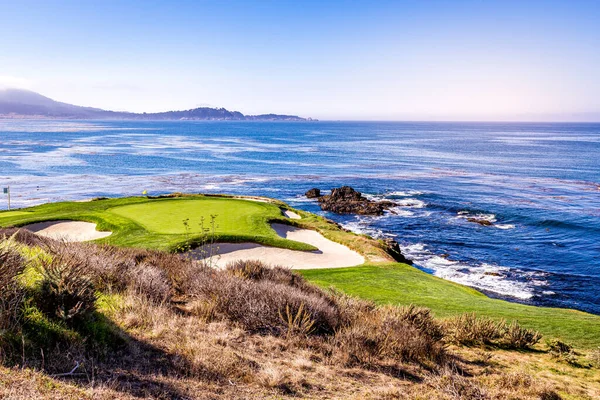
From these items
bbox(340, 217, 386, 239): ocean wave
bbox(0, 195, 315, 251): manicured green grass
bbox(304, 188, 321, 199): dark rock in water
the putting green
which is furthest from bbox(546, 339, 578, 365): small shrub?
bbox(304, 188, 321, 199): dark rock in water

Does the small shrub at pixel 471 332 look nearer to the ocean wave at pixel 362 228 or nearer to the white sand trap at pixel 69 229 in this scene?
the white sand trap at pixel 69 229

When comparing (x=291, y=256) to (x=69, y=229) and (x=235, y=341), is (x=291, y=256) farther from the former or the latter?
(x=69, y=229)

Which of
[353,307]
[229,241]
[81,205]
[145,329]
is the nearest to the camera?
[145,329]

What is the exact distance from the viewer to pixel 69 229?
23.3 meters

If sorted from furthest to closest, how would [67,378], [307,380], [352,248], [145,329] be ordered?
1. [352,248]
2. [145,329]
3. [307,380]
4. [67,378]

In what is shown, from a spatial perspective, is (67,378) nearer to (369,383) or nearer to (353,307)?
(369,383)

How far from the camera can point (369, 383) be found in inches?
250

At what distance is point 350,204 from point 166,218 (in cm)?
2177

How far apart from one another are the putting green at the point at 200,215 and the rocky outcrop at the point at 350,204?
43.6 ft

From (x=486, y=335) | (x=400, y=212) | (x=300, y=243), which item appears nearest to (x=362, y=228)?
(x=400, y=212)

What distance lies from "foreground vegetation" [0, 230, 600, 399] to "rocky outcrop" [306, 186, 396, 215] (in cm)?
3064

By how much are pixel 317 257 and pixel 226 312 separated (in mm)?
12706

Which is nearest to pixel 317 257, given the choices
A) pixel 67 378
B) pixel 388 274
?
pixel 388 274

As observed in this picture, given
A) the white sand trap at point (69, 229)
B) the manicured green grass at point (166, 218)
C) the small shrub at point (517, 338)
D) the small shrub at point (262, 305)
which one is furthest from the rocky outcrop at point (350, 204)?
the small shrub at point (262, 305)
